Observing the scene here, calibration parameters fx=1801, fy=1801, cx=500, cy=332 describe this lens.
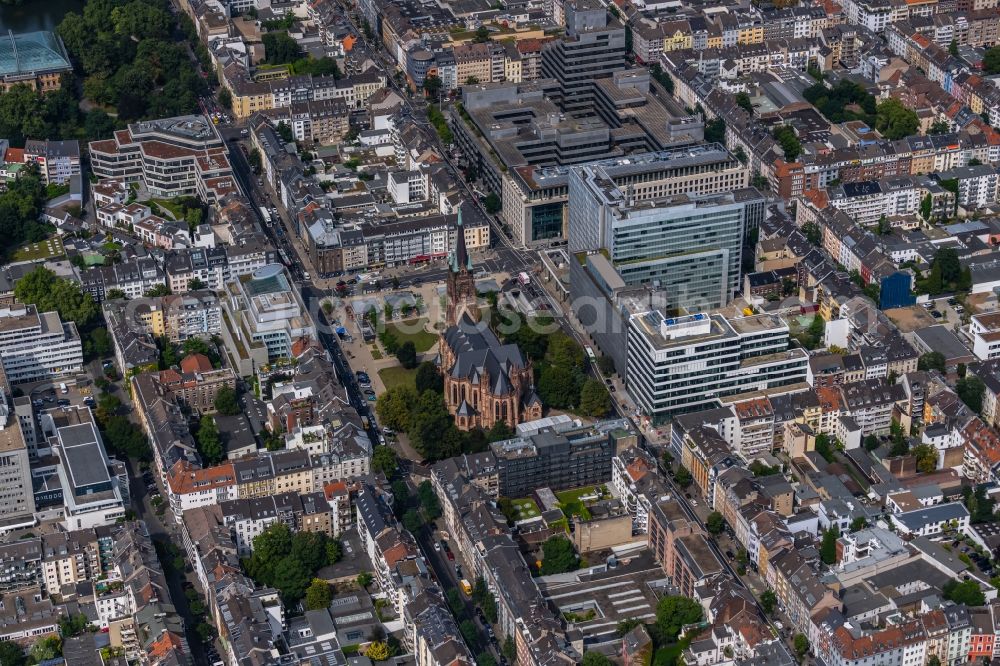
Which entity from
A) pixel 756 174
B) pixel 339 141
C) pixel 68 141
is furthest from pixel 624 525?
pixel 68 141

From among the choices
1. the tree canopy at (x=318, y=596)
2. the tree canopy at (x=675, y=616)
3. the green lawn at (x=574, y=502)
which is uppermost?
the tree canopy at (x=318, y=596)

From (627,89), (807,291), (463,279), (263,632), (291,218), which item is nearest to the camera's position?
(263,632)

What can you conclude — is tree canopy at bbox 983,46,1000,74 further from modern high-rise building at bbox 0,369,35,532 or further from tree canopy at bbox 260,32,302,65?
modern high-rise building at bbox 0,369,35,532

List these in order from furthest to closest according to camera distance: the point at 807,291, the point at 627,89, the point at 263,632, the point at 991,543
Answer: the point at 627,89
the point at 807,291
the point at 991,543
the point at 263,632

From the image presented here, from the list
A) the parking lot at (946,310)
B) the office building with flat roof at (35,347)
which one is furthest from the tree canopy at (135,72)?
the parking lot at (946,310)

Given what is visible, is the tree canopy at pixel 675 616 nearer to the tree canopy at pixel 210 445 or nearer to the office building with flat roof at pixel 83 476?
the tree canopy at pixel 210 445

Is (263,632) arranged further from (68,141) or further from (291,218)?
(68,141)

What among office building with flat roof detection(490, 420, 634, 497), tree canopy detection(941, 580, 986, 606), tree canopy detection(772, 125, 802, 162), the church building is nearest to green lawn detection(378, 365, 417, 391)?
the church building
